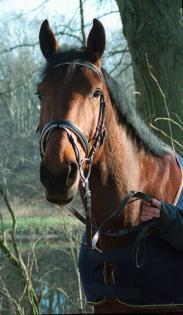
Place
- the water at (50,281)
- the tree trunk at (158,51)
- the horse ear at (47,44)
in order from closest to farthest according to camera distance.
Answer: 1. the horse ear at (47,44)
2. the tree trunk at (158,51)
3. the water at (50,281)

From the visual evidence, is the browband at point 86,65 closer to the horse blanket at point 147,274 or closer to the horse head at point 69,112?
the horse head at point 69,112

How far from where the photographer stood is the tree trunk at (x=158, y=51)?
511 centimetres

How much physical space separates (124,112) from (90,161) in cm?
44

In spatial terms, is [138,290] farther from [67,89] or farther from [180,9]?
[180,9]

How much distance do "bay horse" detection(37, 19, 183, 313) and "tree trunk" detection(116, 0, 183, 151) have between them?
2271 mm

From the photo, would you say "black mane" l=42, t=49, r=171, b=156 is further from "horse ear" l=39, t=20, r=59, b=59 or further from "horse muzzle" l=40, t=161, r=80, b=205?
"horse muzzle" l=40, t=161, r=80, b=205

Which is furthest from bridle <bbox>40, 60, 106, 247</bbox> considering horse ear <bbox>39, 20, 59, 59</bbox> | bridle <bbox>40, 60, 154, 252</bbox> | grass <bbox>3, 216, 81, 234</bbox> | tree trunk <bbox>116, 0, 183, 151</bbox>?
grass <bbox>3, 216, 81, 234</bbox>

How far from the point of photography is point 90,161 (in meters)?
2.53

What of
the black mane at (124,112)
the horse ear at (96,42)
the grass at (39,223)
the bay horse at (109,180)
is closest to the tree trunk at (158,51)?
the black mane at (124,112)

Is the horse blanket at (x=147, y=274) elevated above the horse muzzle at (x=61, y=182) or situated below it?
below

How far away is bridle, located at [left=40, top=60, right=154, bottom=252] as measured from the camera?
238 cm

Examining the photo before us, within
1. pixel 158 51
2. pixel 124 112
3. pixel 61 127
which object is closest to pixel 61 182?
pixel 61 127

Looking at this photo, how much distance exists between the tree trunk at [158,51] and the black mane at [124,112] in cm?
214

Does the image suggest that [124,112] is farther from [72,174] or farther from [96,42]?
[72,174]
